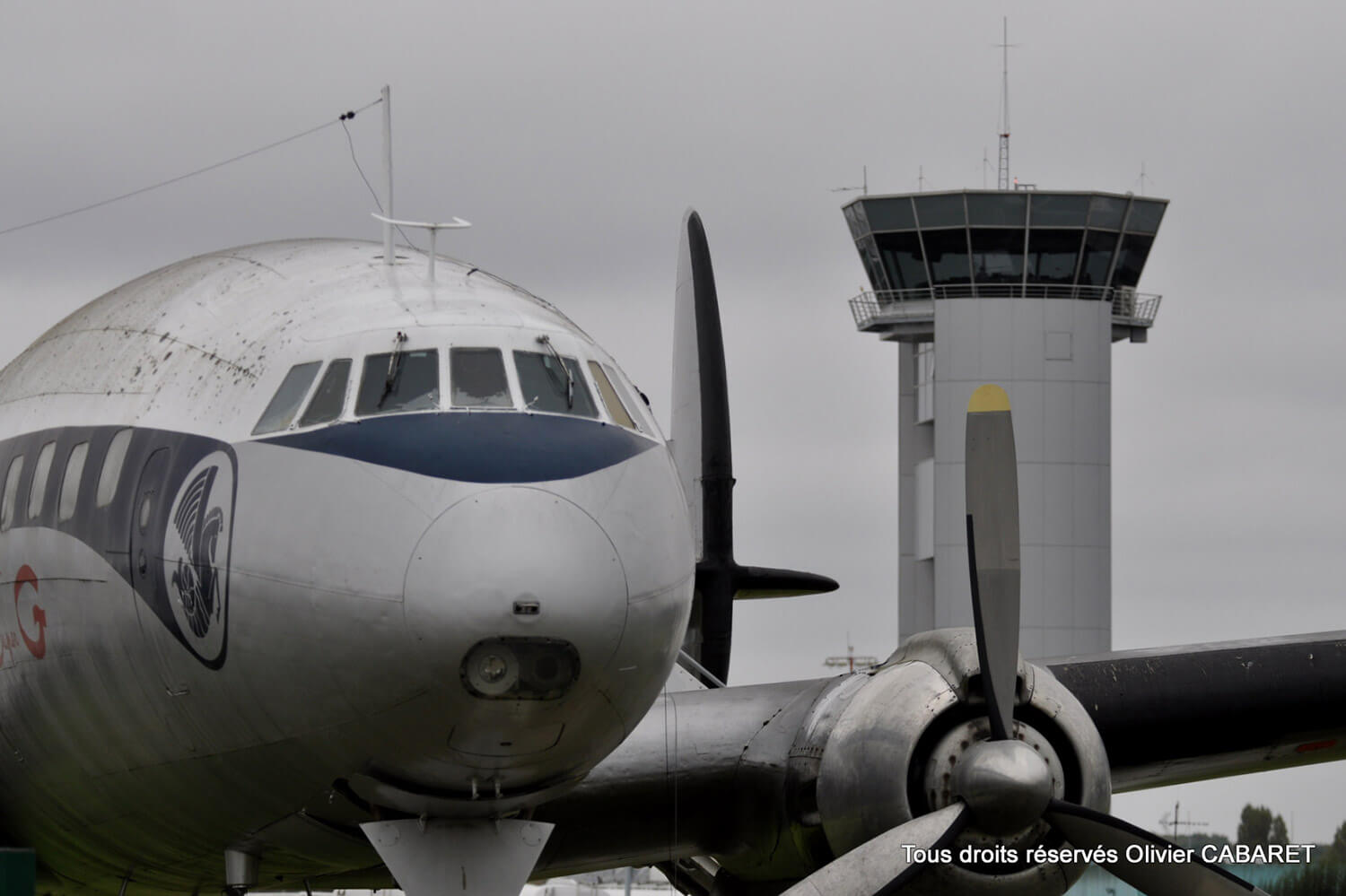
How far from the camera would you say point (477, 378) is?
10562mm

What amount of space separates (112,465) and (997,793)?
5263mm

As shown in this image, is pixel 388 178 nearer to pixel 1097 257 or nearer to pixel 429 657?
pixel 429 657

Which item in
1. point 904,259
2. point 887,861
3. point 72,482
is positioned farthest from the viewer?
point 904,259

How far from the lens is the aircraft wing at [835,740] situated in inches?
547

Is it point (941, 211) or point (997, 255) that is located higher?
point (941, 211)

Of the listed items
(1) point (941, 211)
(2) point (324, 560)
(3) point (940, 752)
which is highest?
(1) point (941, 211)

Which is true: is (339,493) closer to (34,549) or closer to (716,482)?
(34,549)

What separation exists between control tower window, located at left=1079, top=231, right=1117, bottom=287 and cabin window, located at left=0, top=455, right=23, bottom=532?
44.5 meters

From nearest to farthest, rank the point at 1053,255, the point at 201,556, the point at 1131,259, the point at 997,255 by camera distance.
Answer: the point at 201,556
the point at 997,255
the point at 1053,255
the point at 1131,259

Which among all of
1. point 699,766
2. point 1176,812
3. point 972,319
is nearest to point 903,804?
point 699,766

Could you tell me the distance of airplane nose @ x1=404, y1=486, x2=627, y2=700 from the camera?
372 inches

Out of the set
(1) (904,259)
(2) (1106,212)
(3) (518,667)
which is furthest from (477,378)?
(2) (1106,212)

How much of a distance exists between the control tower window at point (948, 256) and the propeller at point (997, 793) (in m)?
39.8

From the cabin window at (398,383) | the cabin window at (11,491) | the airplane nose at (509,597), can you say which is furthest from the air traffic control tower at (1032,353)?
the airplane nose at (509,597)
